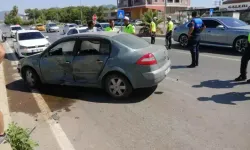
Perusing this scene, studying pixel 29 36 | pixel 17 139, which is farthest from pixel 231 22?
pixel 17 139

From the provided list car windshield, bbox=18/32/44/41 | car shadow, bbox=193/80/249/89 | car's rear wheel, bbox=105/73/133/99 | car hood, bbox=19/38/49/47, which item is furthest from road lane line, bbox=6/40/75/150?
car windshield, bbox=18/32/44/41

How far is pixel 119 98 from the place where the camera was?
5.73 metres

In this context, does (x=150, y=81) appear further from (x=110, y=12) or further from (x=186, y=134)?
(x=110, y=12)

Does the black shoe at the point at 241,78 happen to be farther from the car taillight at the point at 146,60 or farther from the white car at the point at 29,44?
the white car at the point at 29,44

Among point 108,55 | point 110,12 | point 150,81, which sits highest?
point 110,12

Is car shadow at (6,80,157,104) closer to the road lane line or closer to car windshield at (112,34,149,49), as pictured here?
the road lane line

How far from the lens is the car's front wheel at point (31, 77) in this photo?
6.86 metres

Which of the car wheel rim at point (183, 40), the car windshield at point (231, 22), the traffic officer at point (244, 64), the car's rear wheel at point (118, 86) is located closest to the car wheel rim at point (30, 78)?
the car's rear wheel at point (118, 86)

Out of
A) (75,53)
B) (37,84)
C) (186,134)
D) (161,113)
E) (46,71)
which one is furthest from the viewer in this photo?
(37,84)

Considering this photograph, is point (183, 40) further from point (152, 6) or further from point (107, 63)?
point (152, 6)

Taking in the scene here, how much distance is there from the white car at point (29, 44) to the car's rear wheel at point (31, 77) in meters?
5.78

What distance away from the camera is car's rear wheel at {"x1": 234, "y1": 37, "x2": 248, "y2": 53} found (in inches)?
425

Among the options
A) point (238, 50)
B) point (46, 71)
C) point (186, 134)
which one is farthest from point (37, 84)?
point (238, 50)

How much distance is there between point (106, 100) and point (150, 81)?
1106 mm
